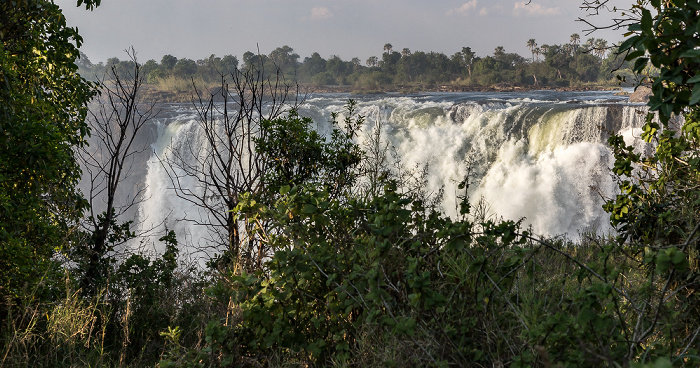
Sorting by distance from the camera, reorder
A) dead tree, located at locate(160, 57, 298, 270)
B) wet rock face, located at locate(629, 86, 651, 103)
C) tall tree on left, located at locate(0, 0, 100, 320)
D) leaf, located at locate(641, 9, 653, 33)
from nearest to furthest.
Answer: leaf, located at locate(641, 9, 653, 33)
tall tree on left, located at locate(0, 0, 100, 320)
dead tree, located at locate(160, 57, 298, 270)
wet rock face, located at locate(629, 86, 651, 103)

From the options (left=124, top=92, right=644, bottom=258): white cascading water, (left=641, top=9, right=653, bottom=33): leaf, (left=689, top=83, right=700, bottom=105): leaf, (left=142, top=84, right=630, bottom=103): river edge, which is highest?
(left=142, top=84, right=630, bottom=103): river edge

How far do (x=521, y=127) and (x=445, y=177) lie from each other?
2.42 meters

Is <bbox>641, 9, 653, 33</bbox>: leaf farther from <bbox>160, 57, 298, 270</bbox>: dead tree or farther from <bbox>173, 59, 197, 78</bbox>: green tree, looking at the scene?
<bbox>173, 59, 197, 78</bbox>: green tree

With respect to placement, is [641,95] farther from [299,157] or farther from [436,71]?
[436,71]

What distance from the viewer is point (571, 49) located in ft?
124

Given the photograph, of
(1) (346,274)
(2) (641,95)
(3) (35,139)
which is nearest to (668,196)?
(1) (346,274)

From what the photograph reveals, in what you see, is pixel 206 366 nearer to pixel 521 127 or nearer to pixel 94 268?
pixel 94 268

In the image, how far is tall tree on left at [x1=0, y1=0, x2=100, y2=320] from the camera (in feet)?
11.4

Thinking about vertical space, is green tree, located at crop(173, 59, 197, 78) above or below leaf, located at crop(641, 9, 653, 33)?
above

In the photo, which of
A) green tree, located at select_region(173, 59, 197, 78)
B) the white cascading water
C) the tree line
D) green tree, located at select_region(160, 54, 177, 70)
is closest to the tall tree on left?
the tree line

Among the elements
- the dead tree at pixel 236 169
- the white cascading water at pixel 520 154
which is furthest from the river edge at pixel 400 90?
the dead tree at pixel 236 169

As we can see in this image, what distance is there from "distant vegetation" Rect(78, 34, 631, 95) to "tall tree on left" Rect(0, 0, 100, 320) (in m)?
27.9

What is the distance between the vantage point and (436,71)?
1544 inches

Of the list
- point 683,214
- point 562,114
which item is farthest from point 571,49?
point 683,214
